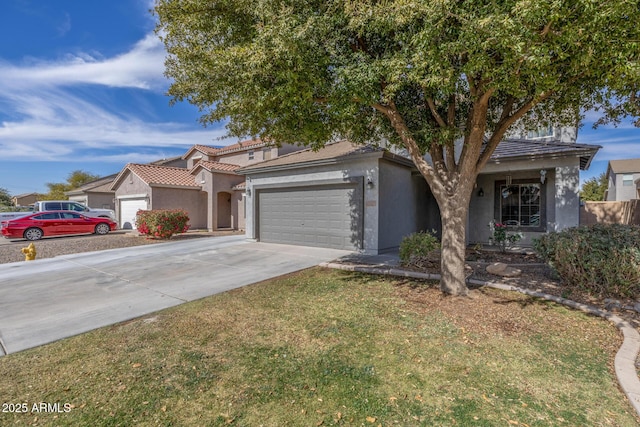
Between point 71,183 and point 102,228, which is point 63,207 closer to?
point 102,228

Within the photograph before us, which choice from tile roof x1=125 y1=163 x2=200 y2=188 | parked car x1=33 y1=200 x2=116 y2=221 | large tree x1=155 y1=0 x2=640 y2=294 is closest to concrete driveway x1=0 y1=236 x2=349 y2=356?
large tree x1=155 y1=0 x2=640 y2=294

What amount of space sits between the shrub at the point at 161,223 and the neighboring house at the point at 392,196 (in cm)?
472

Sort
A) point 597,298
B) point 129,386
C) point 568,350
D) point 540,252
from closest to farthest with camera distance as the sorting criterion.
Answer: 1. point 129,386
2. point 568,350
3. point 597,298
4. point 540,252

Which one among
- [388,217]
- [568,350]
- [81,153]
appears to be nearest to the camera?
[568,350]

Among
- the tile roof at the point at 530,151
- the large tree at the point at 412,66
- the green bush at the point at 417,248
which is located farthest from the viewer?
the tile roof at the point at 530,151

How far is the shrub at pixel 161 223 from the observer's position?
48.4 feet

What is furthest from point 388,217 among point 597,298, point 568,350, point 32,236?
point 32,236

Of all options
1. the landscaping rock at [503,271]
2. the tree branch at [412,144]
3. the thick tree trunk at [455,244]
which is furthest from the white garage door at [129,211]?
the landscaping rock at [503,271]

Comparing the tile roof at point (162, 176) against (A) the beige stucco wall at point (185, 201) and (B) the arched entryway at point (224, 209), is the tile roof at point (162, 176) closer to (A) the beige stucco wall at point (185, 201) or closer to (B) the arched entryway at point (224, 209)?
(A) the beige stucco wall at point (185, 201)

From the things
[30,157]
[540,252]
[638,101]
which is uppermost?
[30,157]

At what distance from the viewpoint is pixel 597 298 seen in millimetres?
Result: 5496

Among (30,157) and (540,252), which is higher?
(30,157)

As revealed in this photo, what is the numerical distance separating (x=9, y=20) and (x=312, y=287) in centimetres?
1090

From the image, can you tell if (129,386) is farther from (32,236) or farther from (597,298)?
(32,236)
